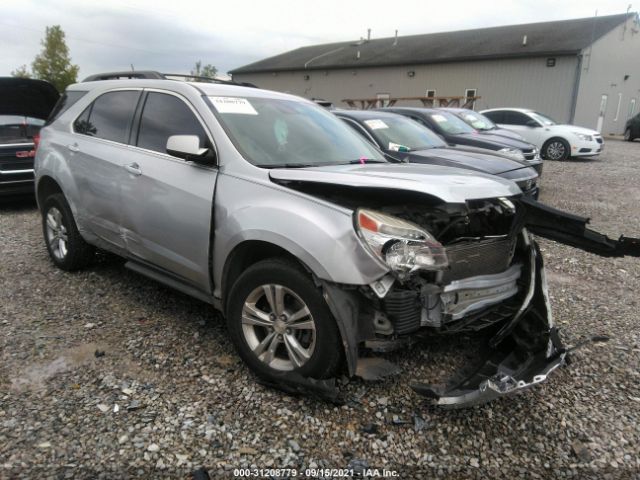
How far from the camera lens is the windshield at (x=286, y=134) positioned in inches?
127

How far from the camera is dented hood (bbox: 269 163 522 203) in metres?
2.49

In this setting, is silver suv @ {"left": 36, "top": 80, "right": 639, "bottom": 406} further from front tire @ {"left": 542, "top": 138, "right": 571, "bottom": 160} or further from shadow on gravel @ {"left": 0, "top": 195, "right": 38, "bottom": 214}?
front tire @ {"left": 542, "top": 138, "right": 571, "bottom": 160}

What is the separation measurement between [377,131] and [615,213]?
4.25 m

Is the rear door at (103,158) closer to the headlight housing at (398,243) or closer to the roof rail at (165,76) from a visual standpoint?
the roof rail at (165,76)

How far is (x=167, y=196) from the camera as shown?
3.33m

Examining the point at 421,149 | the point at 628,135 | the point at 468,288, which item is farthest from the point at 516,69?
the point at 468,288

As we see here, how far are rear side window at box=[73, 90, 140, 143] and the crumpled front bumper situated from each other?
2.98m

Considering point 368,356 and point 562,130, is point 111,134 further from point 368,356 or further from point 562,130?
point 562,130

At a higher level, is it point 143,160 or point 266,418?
point 143,160

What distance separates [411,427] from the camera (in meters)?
2.64

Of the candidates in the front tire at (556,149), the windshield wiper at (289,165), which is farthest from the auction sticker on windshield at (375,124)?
the front tire at (556,149)

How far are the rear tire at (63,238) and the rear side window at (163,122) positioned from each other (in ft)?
4.26

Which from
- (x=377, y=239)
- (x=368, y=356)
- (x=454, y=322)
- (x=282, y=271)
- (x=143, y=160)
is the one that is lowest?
(x=368, y=356)

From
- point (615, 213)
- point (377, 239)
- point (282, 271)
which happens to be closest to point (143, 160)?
point (282, 271)
